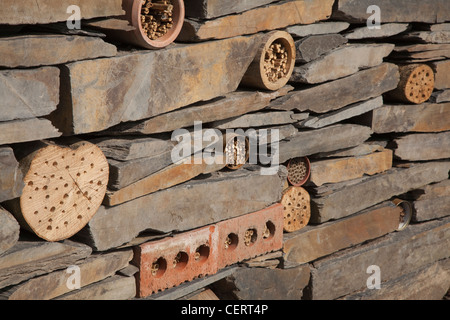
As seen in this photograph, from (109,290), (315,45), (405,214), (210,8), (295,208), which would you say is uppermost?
(210,8)

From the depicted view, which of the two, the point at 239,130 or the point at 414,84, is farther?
the point at 414,84

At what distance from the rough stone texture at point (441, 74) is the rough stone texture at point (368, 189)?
0.64m

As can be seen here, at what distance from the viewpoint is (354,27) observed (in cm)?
452

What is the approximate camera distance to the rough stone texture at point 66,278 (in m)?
3.03

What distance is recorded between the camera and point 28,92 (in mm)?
2799

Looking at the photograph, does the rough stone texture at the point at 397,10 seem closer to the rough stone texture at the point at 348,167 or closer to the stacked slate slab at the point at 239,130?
the stacked slate slab at the point at 239,130

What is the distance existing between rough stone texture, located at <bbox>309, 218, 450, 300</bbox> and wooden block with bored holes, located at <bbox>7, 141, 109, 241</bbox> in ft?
6.66

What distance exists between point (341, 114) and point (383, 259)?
1317 mm

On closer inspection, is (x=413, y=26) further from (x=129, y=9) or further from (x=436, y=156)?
(x=129, y=9)

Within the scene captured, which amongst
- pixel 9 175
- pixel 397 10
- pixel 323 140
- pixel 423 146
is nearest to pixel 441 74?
pixel 423 146

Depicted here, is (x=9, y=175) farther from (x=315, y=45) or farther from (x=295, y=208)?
(x=295, y=208)

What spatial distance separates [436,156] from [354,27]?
1406 mm

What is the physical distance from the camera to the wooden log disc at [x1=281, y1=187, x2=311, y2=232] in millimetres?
4434

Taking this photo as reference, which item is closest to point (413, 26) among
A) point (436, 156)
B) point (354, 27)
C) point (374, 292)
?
point (354, 27)
